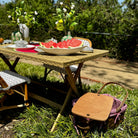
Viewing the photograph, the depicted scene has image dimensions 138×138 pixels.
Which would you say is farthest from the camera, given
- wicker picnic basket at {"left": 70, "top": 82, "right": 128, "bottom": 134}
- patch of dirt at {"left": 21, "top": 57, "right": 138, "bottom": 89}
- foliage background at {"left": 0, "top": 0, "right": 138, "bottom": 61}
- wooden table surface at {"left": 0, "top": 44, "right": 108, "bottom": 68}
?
foliage background at {"left": 0, "top": 0, "right": 138, "bottom": 61}

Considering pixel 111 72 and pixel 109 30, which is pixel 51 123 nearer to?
pixel 111 72

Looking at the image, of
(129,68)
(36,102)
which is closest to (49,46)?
(36,102)

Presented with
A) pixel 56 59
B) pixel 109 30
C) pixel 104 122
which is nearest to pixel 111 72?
pixel 109 30

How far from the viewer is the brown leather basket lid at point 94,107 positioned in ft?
4.95

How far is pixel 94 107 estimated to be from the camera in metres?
1.63

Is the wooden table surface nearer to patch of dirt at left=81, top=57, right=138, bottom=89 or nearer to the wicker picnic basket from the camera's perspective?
the wicker picnic basket

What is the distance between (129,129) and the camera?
178cm

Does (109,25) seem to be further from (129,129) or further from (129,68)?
(129,129)

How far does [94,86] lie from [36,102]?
1089mm

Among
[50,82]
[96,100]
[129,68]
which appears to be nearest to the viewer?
[96,100]

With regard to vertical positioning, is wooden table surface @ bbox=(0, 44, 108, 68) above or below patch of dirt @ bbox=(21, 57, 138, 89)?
above

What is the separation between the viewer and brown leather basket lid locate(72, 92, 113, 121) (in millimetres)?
1510

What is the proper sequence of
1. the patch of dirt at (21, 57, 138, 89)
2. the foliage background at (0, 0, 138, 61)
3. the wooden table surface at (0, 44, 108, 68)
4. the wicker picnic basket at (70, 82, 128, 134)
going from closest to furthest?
1. the wooden table surface at (0, 44, 108, 68)
2. the wicker picnic basket at (70, 82, 128, 134)
3. the patch of dirt at (21, 57, 138, 89)
4. the foliage background at (0, 0, 138, 61)

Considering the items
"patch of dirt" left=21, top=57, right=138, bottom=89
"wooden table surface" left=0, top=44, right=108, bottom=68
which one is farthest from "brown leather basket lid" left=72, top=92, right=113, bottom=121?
"patch of dirt" left=21, top=57, right=138, bottom=89
